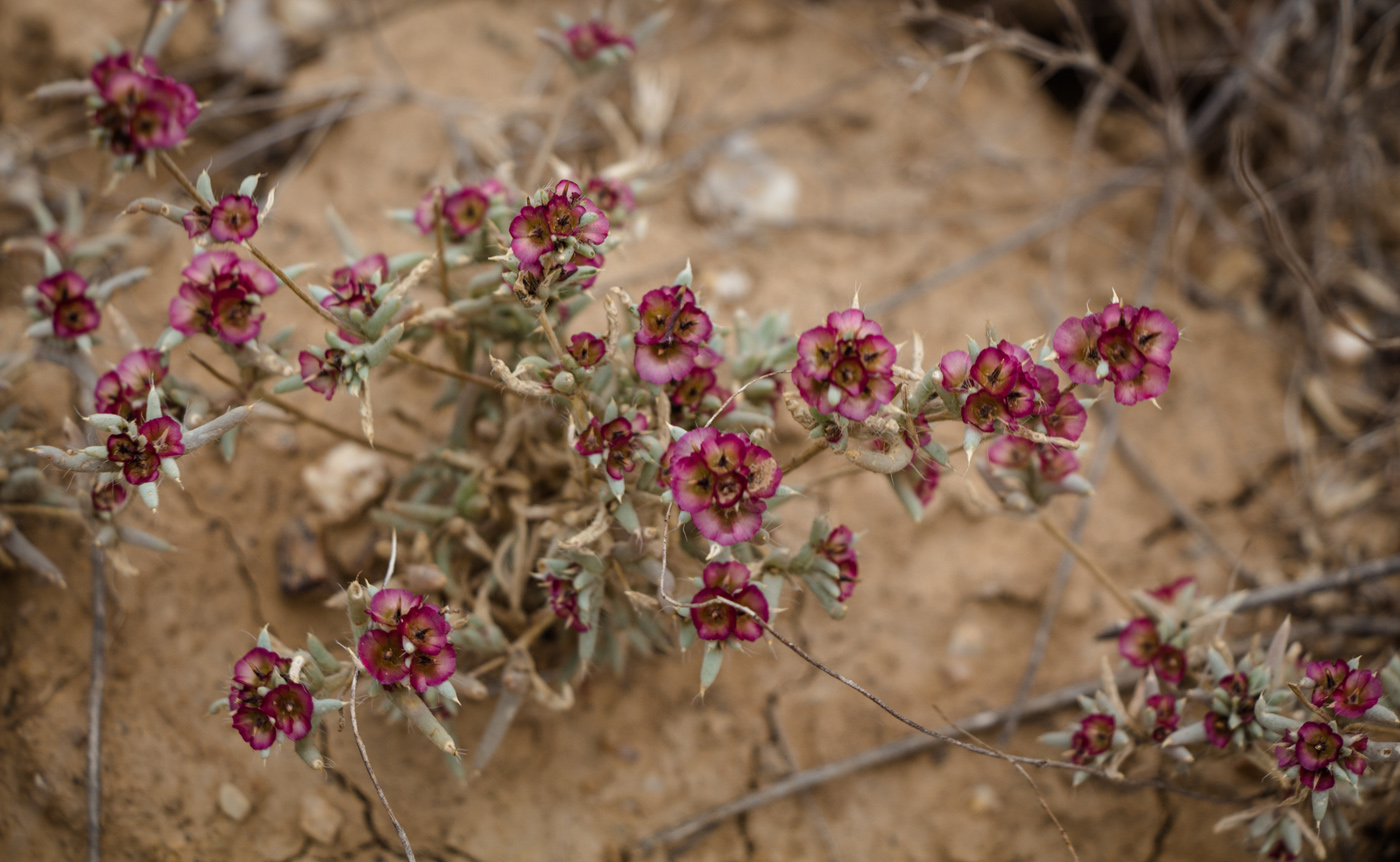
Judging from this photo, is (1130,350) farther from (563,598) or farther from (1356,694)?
(563,598)

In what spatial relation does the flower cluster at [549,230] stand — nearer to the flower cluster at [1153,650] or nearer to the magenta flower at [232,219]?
the magenta flower at [232,219]

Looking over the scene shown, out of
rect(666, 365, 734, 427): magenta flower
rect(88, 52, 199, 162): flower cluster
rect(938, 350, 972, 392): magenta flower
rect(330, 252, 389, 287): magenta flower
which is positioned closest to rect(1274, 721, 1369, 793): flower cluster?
rect(938, 350, 972, 392): magenta flower

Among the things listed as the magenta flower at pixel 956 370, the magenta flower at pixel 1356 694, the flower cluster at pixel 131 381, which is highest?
the flower cluster at pixel 131 381

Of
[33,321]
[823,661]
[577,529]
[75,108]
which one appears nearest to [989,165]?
[823,661]

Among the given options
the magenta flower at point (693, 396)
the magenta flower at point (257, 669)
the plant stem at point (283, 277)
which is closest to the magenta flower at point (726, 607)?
the magenta flower at point (693, 396)

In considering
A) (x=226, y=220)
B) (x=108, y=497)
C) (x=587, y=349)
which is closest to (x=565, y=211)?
(x=587, y=349)

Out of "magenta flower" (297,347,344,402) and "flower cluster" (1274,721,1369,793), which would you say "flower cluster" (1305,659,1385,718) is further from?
"magenta flower" (297,347,344,402)
